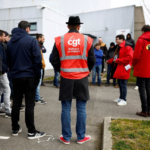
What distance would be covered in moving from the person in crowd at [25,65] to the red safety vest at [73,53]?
0.51m

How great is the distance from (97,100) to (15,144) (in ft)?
12.4

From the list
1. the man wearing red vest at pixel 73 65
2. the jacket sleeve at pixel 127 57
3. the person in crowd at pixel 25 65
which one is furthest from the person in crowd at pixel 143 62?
the person in crowd at pixel 25 65

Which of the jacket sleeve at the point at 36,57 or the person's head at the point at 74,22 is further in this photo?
the jacket sleeve at the point at 36,57

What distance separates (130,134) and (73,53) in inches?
66.3

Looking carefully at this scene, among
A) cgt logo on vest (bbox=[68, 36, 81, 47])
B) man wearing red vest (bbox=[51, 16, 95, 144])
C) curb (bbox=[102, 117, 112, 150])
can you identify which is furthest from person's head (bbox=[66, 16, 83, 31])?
curb (bbox=[102, 117, 112, 150])

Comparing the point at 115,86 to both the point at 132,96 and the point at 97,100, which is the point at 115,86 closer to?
the point at 132,96

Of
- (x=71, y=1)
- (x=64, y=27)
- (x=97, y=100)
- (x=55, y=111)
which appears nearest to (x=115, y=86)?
(x=97, y=100)

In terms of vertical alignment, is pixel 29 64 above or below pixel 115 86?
above

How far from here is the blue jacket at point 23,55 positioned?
3555mm

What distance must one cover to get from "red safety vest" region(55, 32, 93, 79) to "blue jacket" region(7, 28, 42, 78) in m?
0.48

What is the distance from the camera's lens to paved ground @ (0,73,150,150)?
3430 mm

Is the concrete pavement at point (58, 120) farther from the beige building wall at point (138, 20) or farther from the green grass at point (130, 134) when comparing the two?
the beige building wall at point (138, 20)

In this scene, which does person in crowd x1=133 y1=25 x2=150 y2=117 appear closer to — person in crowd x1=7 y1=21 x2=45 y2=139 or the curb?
the curb

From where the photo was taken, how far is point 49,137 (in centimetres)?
378
